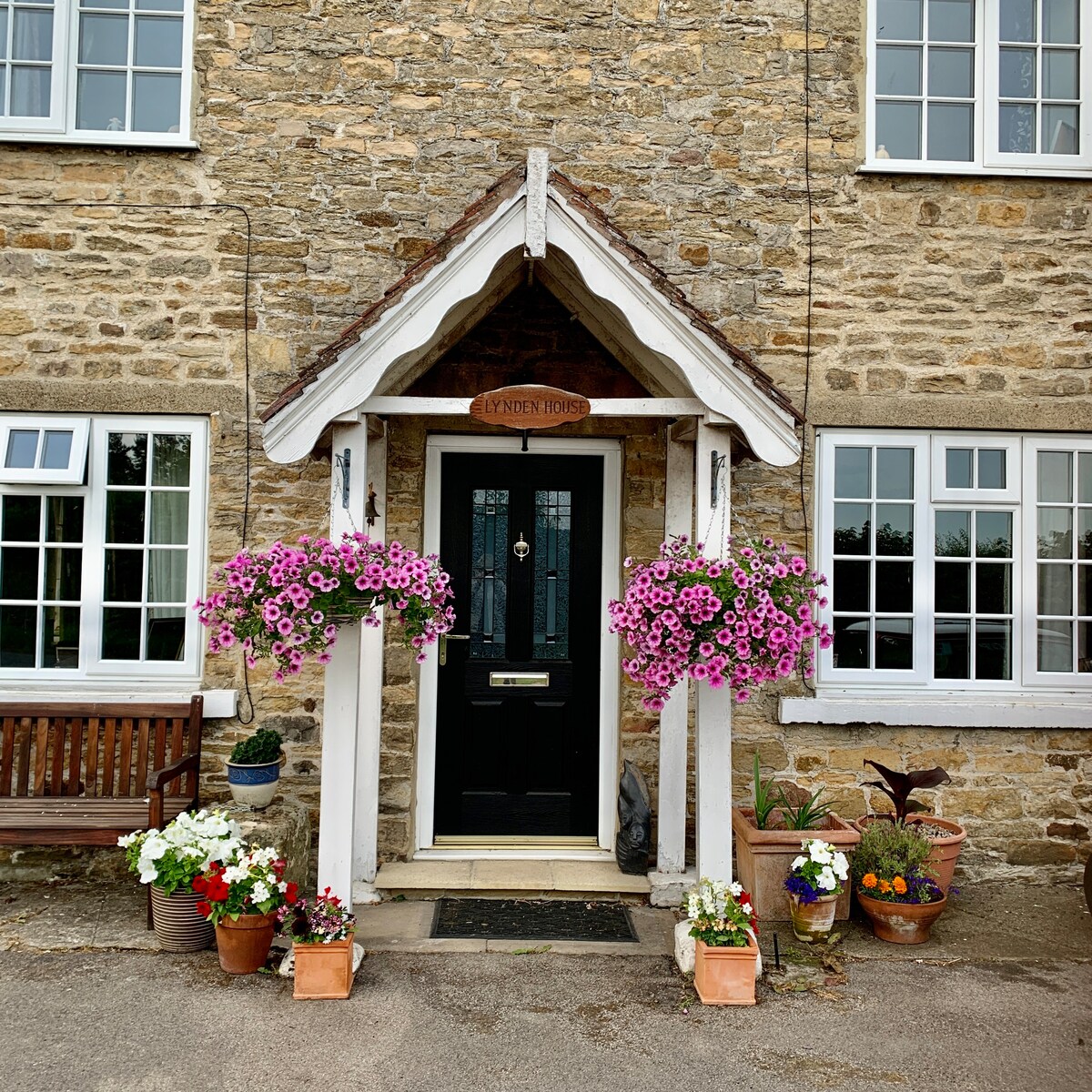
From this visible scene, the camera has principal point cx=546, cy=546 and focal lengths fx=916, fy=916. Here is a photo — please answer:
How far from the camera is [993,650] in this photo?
5621 millimetres

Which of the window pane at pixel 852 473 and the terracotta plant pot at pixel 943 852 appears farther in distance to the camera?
the window pane at pixel 852 473

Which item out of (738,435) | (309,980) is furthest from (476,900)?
(738,435)

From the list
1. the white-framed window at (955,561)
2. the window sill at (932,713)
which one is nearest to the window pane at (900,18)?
the white-framed window at (955,561)

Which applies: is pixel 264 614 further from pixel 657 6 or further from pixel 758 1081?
pixel 657 6

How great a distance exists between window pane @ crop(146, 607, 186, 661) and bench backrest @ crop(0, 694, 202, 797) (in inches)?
14.2

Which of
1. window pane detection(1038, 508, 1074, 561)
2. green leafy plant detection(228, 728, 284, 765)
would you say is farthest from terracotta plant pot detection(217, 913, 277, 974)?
window pane detection(1038, 508, 1074, 561)

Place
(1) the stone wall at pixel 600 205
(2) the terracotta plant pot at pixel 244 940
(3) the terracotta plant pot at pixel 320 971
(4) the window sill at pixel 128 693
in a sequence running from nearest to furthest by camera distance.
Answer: (3) the terracotta plant pot at pixel 320 971
(2) the terracotta plant pot at pixel 244 940
(4) the window sill at pixel 128 693
(1) the stone wall at pixel 600 205

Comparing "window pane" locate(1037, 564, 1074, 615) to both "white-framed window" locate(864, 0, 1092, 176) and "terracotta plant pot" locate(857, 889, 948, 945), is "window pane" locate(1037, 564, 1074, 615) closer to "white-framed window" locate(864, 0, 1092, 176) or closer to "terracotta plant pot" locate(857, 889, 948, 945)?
"terracotta plant pot" locate(857, 889, 948, 945)

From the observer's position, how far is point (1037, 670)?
18.4 ft

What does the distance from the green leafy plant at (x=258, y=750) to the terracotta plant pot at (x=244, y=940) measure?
38.6 inches

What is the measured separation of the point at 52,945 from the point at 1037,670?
5.61 meters

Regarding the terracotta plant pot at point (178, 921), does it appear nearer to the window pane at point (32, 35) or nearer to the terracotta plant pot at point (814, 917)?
the terracotta plant pot at point (814, 917)

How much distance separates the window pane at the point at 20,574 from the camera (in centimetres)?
Answer: 545

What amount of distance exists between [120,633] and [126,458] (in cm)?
105
